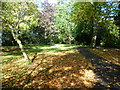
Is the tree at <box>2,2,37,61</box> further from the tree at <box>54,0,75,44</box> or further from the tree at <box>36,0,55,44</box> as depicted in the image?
the tree at <box>54,0,75,44</box>

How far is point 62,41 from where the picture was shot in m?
33.4

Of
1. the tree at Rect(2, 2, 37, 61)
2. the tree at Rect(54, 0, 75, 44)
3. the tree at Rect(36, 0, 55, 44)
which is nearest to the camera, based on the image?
the tree at Rect(2, 2, 37, 61)

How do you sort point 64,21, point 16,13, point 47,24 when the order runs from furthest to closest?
point 64,21 < point 47,24 < point 16,13

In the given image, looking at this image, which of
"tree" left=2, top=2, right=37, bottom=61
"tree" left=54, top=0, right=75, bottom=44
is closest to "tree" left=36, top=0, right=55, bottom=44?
"tree" left=54, top=0, right=75, bottom=44

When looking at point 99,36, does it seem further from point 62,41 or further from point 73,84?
point 73,84

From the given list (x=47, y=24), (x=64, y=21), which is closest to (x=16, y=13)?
(x=47, y=24)

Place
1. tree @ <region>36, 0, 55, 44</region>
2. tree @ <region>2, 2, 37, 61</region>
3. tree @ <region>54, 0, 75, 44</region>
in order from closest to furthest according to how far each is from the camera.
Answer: tree @ <region>2, 2, 37, 61</region>, tree @ <region>36, 0, 55, 44</region>, tree @ <region>54, 0, 75, 44</region>

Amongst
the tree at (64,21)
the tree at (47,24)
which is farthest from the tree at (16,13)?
the tree at (64,21)

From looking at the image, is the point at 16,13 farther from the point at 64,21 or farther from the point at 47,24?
the point at 64,21

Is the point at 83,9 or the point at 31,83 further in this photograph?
the point at 83,9

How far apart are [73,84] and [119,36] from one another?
695 inches

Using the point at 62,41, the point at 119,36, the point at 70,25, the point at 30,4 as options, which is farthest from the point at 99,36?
the point at 30,4

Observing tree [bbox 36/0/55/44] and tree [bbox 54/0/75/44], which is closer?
tree [bbox 36/0/55/44]

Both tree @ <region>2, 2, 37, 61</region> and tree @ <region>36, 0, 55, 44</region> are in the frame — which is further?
tree @ <region>36, 0, 55, 44</region>
